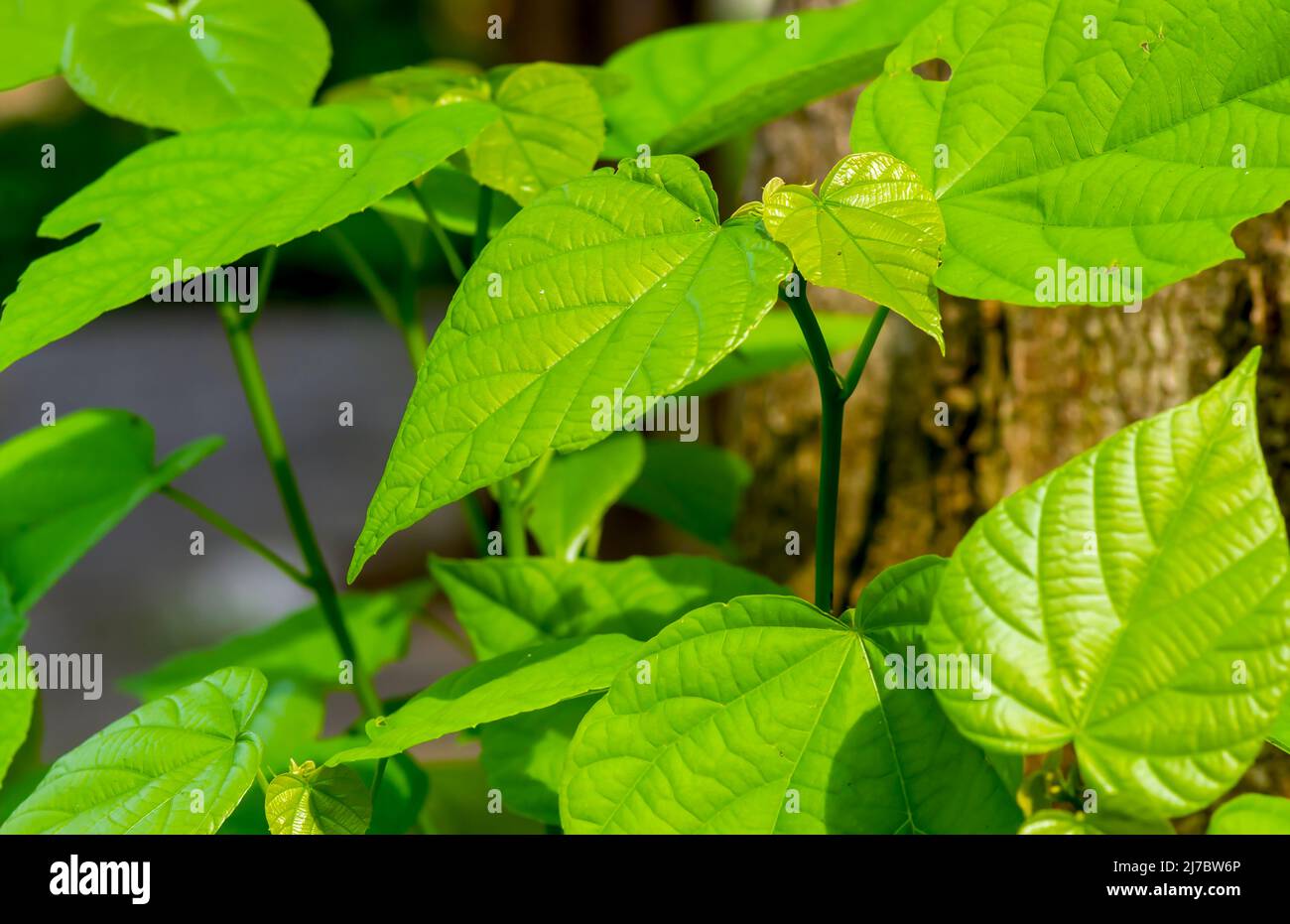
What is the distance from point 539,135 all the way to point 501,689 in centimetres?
24

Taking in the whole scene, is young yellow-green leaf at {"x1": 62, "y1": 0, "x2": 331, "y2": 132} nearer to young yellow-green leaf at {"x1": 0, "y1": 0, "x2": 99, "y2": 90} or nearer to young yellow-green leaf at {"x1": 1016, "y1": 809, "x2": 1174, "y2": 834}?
young yellow-green leaf at {"x1": 0, "y1": 0, "x2": 99, "y2": 90}

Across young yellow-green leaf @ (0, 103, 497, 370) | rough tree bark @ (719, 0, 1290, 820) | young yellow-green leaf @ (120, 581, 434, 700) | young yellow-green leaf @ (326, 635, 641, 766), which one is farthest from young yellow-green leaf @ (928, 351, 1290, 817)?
young yellow-green leaf @ (120, 581, 434, 700)

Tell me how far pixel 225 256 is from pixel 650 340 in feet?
0.53

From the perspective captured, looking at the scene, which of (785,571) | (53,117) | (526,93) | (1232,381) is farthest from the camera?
(53,117)

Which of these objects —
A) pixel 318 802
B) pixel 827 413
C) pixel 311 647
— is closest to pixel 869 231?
pixel 827 413

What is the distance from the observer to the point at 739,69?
22.3 inches

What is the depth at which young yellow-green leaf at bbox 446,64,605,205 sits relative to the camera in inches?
17.8

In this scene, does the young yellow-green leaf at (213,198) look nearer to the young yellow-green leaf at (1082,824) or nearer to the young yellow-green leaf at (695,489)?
the young yellow-green leaf at (1082,824)

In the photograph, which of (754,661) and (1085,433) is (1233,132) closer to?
(754,661)

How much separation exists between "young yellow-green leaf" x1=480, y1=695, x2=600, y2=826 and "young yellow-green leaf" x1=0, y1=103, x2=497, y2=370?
8.7 inches

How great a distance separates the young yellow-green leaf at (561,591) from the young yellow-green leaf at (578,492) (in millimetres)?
156

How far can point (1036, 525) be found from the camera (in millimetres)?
292

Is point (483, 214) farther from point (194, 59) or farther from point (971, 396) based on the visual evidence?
point (971, 396)
